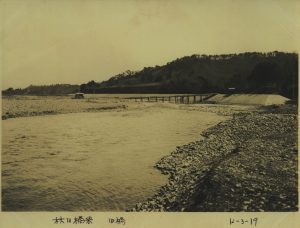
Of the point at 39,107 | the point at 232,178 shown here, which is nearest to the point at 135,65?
the point at 232,178

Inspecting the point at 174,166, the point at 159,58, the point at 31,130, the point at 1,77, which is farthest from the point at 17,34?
the point at 31,130

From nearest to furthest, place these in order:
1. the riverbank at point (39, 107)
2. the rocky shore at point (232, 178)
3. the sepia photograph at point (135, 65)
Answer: the rocky shore at point (232, 178), the sepia photograph at point (135, 65), the riverbank at point (39, 107)

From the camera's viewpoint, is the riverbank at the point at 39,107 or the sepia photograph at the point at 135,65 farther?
the riverbank at the point at 39,107

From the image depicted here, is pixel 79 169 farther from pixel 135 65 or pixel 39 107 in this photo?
pixel 39 107

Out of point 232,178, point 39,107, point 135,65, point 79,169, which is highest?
point 135,65

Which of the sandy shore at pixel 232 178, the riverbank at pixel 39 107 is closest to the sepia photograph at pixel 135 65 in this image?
the sandy shore at pixel 232 178

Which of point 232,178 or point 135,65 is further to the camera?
point 135,65

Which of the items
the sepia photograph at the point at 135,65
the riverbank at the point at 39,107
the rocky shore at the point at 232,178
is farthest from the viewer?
the riverbank at the point at 39,107

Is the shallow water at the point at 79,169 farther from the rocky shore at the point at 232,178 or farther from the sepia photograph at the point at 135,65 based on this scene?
the rocky shore at the point at 232,178
